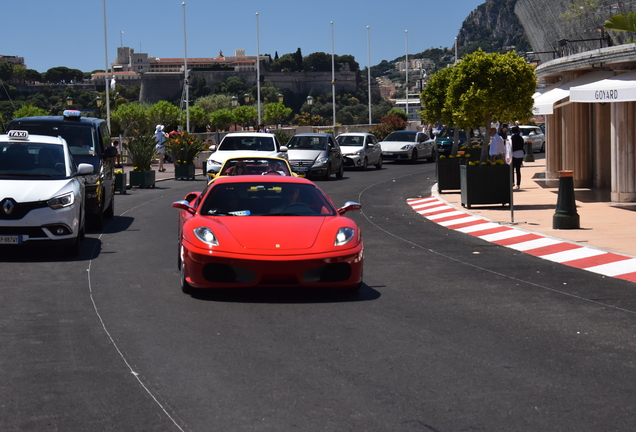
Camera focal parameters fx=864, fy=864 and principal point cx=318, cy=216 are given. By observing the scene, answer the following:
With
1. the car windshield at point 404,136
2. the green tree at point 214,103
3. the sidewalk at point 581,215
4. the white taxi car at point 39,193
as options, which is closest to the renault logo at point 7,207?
the white taxi car at point 39,193

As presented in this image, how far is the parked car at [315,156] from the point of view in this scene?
30.7m

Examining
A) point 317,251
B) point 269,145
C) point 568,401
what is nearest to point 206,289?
point 317,251

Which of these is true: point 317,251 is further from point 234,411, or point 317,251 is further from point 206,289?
point 234,411

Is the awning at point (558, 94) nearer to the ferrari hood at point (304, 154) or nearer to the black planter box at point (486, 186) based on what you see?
the black planter box at point (486, 186)

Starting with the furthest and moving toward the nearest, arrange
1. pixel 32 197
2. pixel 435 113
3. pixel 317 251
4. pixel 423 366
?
pixel 435 113, pixel 32 197, pixel 317 251, pixel 423 366

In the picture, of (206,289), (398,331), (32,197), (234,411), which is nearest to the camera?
(234,411)

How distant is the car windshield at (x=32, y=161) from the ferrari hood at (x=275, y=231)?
4.58 m

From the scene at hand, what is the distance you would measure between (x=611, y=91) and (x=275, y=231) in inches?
393

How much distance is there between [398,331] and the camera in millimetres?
7414

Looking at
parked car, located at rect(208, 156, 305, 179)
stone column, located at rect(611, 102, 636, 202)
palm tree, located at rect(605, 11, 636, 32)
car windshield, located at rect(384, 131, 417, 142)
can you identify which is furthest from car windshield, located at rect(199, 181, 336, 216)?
car windshield, located at rect(384, 131, 417, 142)

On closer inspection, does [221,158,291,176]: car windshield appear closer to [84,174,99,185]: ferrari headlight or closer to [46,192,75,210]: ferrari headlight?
[84,174,99,185]: ferrari headlight

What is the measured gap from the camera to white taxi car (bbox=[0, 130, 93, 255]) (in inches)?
448

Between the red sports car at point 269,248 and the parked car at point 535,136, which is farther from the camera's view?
the parked car at point 535,136

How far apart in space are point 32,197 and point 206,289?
143 inches
